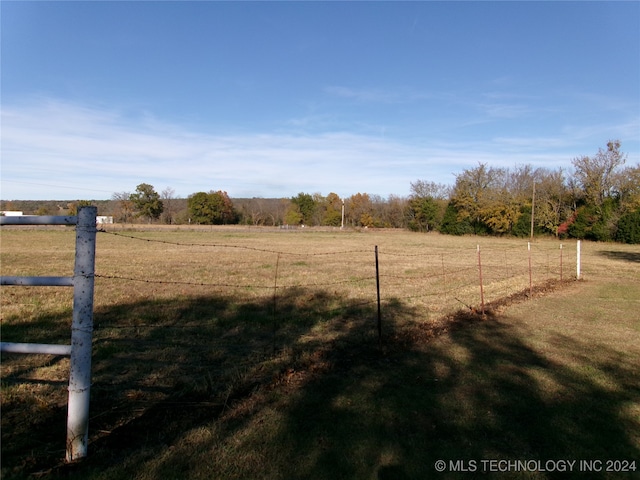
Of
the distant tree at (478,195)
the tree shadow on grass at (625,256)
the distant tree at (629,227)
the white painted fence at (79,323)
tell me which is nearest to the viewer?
the white painted fence at (79,323)

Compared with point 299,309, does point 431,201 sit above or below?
above

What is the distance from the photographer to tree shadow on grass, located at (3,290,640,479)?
122 inches

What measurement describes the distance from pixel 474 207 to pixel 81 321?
63.4 m

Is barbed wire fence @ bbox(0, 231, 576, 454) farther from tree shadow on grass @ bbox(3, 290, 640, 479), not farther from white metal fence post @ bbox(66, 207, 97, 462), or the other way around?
white metal fence post @ bbox(66, 207, 97, 462)

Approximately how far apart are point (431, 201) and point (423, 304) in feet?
213

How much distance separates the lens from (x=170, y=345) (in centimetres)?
596

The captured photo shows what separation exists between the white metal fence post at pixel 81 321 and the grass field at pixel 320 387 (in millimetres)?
397

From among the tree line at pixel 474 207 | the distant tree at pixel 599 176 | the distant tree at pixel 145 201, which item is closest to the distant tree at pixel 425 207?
the tree line at pixel 474 207

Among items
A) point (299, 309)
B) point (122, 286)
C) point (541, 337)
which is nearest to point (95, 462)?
point (299, 309)

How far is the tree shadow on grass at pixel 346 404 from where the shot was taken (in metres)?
3.09

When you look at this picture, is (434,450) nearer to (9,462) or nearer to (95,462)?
(95,462)

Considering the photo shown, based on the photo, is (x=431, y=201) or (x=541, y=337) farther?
(x=431, y=201)

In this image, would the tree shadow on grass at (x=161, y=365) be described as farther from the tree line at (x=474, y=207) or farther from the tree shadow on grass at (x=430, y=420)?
the tree line at (x=474, y=207)

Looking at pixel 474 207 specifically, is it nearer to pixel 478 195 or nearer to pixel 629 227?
pixel 478 195
